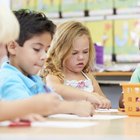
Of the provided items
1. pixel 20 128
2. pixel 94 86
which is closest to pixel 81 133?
pixel 20 128

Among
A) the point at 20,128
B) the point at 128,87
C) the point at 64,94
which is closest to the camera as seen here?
the point at 20,128

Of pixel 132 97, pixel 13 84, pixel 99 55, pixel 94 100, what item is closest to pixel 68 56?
pixel 94 100

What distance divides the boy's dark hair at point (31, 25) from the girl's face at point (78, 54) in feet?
1.98

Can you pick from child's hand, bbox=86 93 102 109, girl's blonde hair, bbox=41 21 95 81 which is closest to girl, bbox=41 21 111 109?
girl's blonde hair, bbox=41 21 95 81

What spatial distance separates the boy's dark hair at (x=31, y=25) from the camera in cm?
180

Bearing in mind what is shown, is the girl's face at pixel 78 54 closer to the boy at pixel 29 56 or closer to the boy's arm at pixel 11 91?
the boy at pixel 29 56

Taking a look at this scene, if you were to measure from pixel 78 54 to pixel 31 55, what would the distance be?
0.80m

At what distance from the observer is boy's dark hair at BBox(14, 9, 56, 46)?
5.91 feet

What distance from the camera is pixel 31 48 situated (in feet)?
5.85

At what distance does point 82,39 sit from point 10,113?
58.1 inches

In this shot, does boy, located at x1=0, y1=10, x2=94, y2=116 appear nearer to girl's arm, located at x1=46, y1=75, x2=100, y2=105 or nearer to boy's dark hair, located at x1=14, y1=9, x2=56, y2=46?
boy's dark hair, located at x1=14, y1=9, x2=56, y2=46

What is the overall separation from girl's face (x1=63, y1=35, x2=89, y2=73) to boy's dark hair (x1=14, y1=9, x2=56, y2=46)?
0.60 meters

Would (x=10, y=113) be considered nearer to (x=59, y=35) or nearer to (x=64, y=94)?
(x=64, y=94)

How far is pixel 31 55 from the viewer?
176 cm
